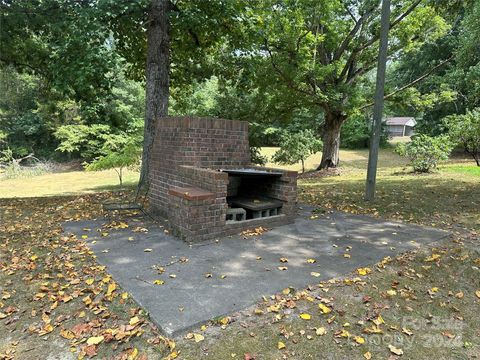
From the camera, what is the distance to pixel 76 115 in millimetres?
22531

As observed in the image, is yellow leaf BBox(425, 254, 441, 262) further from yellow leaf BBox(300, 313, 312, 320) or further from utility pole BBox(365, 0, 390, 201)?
utility pole BBox(365, 0, 390, 201)

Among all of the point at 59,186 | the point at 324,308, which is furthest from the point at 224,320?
the point at 59,186

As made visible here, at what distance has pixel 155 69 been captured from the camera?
7.36 metres

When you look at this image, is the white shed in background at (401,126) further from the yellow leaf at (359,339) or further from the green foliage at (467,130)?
the yellow leaf at (359,339)

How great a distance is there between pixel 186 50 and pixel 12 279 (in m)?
8.02

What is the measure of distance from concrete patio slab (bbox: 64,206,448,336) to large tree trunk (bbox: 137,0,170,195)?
271 cm

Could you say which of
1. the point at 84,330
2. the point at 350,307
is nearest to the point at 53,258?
the point at 84,330

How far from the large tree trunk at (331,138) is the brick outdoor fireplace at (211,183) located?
930 centimetres

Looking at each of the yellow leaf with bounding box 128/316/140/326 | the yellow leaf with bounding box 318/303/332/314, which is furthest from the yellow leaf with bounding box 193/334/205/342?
the yellow leaf with bounding box 318/303/332/314

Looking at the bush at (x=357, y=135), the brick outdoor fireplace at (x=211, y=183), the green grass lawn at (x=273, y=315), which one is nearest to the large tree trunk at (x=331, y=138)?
the brick outdoor fireplace at (x=211, y=183)

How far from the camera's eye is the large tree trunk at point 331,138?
1409 cm

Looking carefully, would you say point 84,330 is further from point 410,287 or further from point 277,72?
point 277,72

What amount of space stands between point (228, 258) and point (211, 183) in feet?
3.76

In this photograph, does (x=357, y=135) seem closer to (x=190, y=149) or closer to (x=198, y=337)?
(x=190, y=149)
